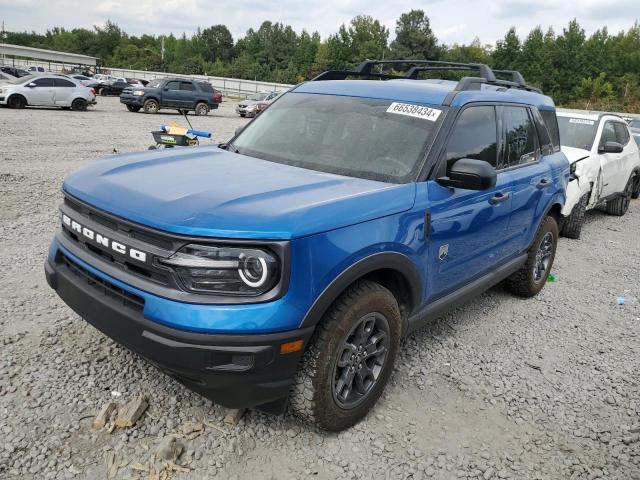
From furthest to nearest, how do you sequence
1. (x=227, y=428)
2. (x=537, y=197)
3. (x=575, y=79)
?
(x=575, y=79), (x=537, y=197), (x=227, y=428)

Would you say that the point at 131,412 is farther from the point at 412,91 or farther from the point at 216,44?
the point at 216,44

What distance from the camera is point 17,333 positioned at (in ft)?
12.0

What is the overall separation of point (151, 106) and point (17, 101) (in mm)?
5858

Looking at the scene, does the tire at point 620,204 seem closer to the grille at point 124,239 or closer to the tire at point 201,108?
the grille at point 124,239

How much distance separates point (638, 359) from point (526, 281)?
117cm

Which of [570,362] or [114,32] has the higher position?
[114,32]

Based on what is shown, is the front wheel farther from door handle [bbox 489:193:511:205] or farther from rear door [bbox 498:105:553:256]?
door handle [bbox 489:193:511:205]

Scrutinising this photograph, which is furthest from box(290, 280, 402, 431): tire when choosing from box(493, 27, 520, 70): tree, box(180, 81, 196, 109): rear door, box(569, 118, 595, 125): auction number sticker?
box(493, 27, 520, 70): tree

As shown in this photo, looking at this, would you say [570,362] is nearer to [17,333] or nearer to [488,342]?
[488,342]

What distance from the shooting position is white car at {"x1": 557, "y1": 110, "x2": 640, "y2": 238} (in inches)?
287

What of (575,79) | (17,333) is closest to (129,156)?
(17,333)

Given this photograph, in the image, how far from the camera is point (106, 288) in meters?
2.62

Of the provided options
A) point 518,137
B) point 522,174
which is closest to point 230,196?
point 522,174

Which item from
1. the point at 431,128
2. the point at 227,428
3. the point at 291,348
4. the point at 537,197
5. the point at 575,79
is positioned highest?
the point at 575,79
